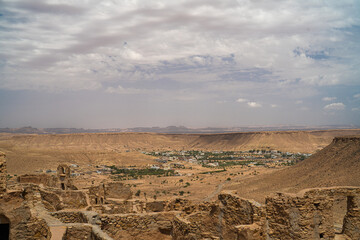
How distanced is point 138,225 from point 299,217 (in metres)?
5.50

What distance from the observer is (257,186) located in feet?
105

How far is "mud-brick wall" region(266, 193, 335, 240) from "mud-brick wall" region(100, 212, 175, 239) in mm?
3698

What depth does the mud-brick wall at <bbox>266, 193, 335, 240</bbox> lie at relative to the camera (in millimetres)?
8633

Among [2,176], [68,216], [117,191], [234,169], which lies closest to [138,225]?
[68,216]

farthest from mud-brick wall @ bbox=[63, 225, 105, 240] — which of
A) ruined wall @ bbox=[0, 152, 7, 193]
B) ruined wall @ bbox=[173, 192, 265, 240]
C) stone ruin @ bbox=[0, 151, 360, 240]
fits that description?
ruined wall @ bbox=[173, 192, 265, 240]

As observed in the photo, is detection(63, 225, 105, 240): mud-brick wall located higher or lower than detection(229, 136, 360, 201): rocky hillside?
higher

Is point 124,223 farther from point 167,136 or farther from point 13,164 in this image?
point 167,136

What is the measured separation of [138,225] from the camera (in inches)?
360

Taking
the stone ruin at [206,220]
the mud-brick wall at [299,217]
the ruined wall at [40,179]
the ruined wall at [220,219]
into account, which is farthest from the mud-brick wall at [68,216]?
the ruined wall at [40,179]

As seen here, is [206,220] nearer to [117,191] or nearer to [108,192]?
[117,191]

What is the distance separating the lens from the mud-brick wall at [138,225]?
874 cm

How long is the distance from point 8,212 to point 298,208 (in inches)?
336

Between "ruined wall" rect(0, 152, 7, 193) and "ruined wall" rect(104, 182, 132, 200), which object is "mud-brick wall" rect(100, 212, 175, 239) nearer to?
"ruined wall" rect(0, 152, 7, 193)

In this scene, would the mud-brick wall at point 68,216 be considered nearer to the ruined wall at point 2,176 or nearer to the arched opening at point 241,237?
the ruined wall at point 2,176
